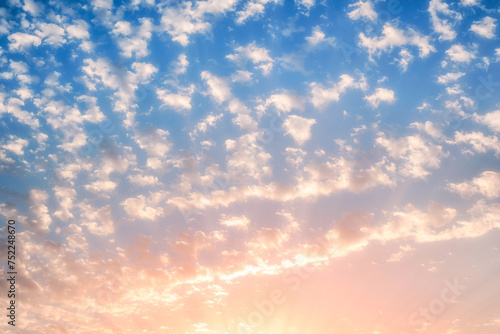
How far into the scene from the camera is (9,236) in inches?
1751

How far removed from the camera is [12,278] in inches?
1874

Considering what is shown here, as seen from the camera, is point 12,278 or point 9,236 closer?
point 9,236

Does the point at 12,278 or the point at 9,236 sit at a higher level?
the point at 9,236

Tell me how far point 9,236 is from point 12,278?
826cm
